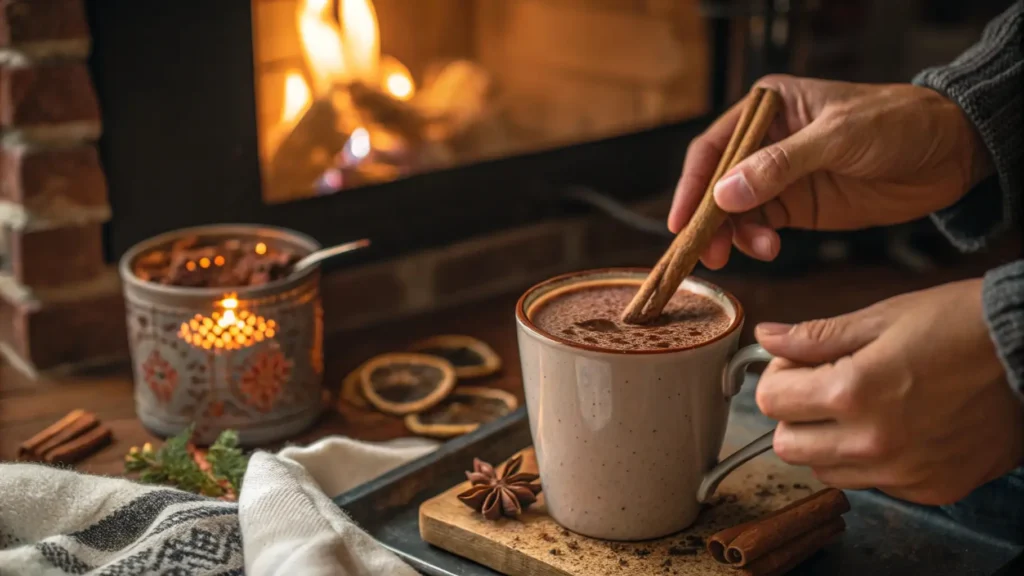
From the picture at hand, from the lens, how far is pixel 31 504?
881 millimetres

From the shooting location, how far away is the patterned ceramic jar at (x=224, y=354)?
117 centimetres

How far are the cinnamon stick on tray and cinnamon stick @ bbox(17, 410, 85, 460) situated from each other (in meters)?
0.72

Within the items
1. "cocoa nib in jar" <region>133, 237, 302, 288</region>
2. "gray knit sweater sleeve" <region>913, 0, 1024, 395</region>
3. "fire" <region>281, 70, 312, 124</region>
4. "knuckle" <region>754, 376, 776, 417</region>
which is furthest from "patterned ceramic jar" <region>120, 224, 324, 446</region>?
"gray knit sweater sleeve" <region>913, 0, 1024, 395</region>

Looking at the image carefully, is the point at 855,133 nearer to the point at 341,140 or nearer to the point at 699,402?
the point at 699,402

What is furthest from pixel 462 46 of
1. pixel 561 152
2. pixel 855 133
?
pixel 855 133

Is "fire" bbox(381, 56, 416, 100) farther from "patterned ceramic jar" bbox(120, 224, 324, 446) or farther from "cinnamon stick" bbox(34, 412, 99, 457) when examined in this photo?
"cinnamon stick" bbox(34, 412, 99, 457)

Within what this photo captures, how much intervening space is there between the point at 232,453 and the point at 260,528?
0.26 m

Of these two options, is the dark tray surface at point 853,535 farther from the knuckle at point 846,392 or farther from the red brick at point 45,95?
the red brick at point 45,95

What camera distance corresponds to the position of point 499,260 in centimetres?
176

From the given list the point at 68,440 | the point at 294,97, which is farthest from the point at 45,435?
the point at 294,97

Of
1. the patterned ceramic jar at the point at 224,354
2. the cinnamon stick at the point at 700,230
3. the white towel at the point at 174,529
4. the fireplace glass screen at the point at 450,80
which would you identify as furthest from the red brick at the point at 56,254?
the cinnamon stick at the point at 700,230

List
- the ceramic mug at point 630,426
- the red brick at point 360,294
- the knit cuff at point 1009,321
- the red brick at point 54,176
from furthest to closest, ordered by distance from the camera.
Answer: the red brick at point 360,294
the red brick at point 54,176
the ceramic mug at point 630,426
the knit cuff at point 1009,321

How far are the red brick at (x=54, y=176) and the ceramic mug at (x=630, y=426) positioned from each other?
65cm

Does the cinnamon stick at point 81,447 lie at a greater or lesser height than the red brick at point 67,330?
lesser
